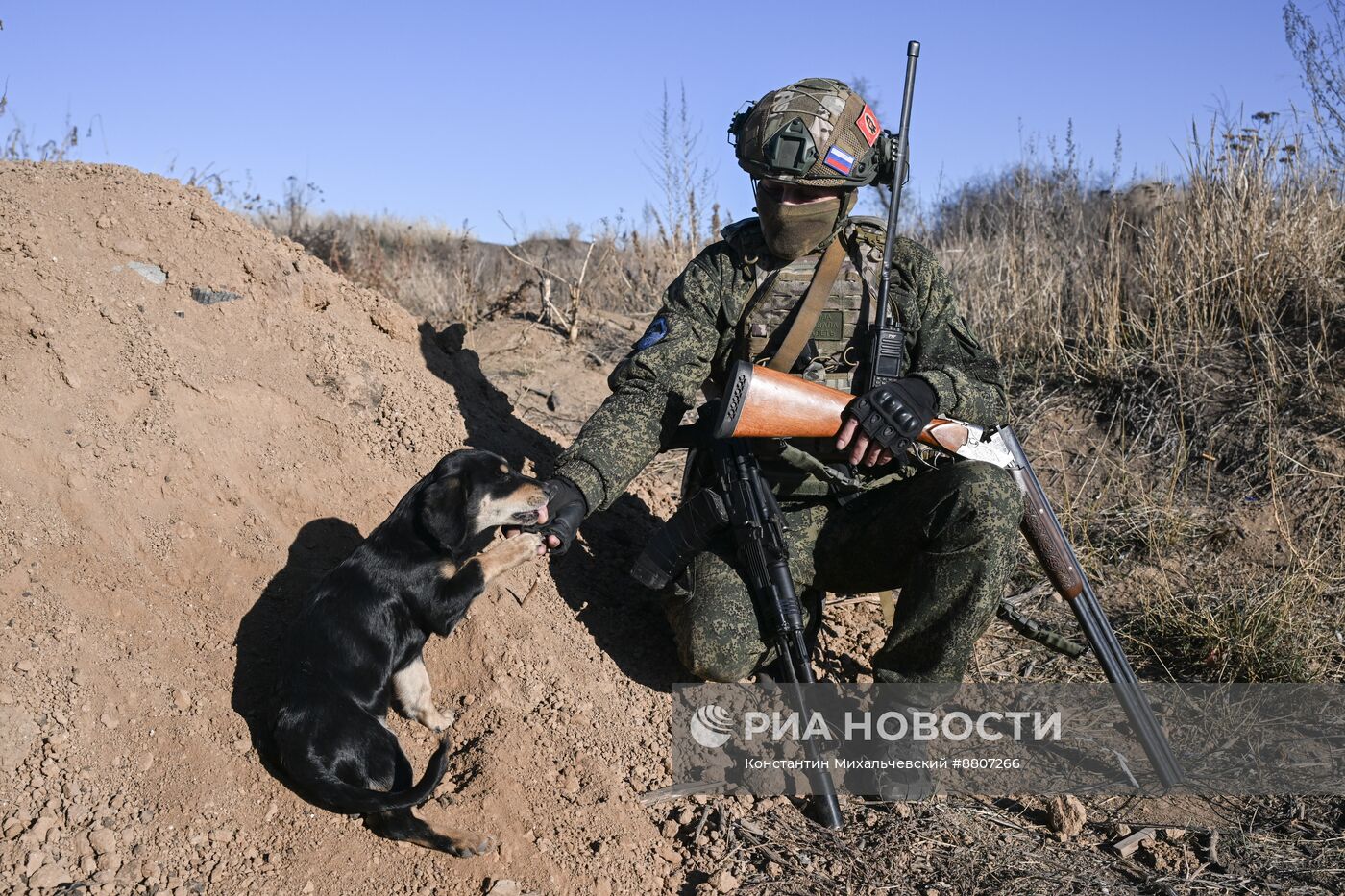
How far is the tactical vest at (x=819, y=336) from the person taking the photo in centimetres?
384

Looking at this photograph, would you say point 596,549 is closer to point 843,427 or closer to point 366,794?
point 843,427

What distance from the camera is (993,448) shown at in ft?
11.9

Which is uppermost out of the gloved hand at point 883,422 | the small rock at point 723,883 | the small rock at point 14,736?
the gloved hand at point 883,422

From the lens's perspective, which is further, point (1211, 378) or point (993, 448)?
→ point (1211, 378)

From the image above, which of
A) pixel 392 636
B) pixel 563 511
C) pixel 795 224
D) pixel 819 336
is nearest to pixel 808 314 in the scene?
pixel 819 336

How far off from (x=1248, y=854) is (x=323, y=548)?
3.13 metres

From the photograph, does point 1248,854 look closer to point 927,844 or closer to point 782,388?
point 927,844

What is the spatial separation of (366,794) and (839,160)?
257cm

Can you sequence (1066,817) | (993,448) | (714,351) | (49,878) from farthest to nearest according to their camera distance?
1. (714,351)
2. (993,448)
3. (1066,817)
4. (49,878)

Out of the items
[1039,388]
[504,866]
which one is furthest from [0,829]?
[1039,388]

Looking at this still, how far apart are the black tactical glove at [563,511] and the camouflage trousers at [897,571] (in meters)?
0.52

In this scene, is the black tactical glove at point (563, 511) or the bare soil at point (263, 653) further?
the black tactical glove at point (563, 511)

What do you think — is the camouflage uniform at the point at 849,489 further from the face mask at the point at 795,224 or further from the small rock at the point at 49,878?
the small rock at the point at 49,878

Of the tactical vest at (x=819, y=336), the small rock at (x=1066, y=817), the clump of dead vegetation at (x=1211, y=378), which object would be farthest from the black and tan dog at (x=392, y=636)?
the clump of dead vegetation at (x=1211, y=378)
